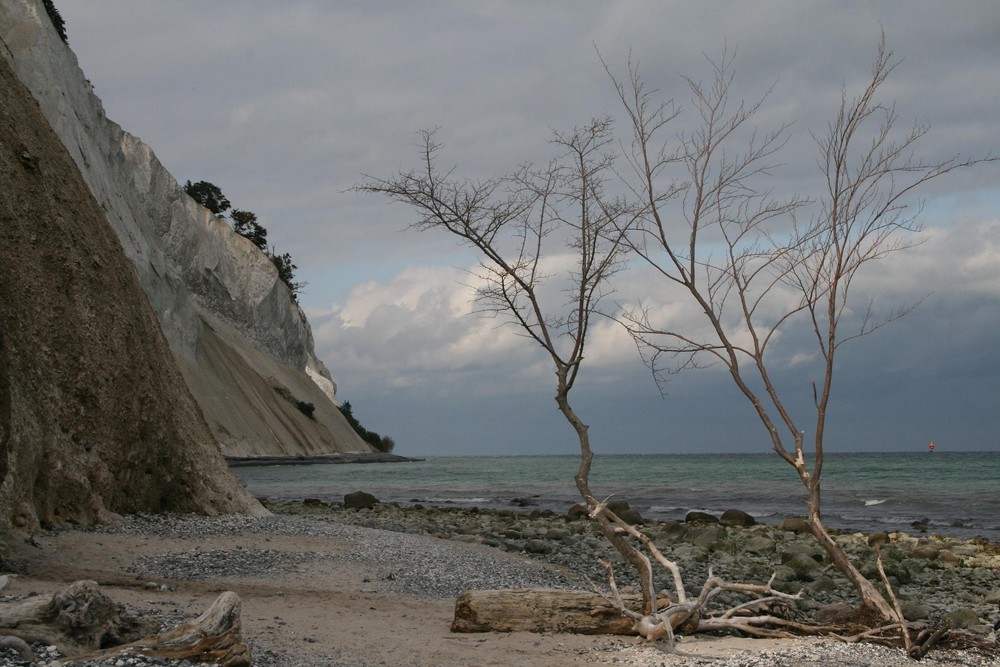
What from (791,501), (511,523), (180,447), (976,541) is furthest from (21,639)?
(791,501)

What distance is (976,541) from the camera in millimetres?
18094

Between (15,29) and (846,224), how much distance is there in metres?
31.3

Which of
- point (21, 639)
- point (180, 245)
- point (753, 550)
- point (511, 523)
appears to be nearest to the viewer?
point (21, 639)

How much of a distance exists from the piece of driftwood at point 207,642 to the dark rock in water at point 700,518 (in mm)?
18685

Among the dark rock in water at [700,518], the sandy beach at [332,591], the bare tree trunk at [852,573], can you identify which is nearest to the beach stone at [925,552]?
the dark rock in water at [700,518]

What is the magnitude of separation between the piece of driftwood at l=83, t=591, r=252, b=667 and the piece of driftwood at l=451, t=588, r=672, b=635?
255cm

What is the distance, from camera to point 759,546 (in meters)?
16.2

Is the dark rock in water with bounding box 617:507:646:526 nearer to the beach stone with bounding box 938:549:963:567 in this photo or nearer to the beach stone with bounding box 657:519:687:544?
the beach stone with bounding box 657:519:687:544

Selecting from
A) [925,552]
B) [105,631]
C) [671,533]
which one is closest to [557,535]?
[671,533]

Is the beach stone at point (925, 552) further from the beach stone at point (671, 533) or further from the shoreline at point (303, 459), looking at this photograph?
the shoreline at point (303, 459)

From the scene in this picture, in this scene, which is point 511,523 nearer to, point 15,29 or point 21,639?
point 21,639

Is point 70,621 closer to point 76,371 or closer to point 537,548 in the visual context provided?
point 76,371

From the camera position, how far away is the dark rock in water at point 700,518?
2292cm

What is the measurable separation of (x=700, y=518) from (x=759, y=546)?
23.5ft
